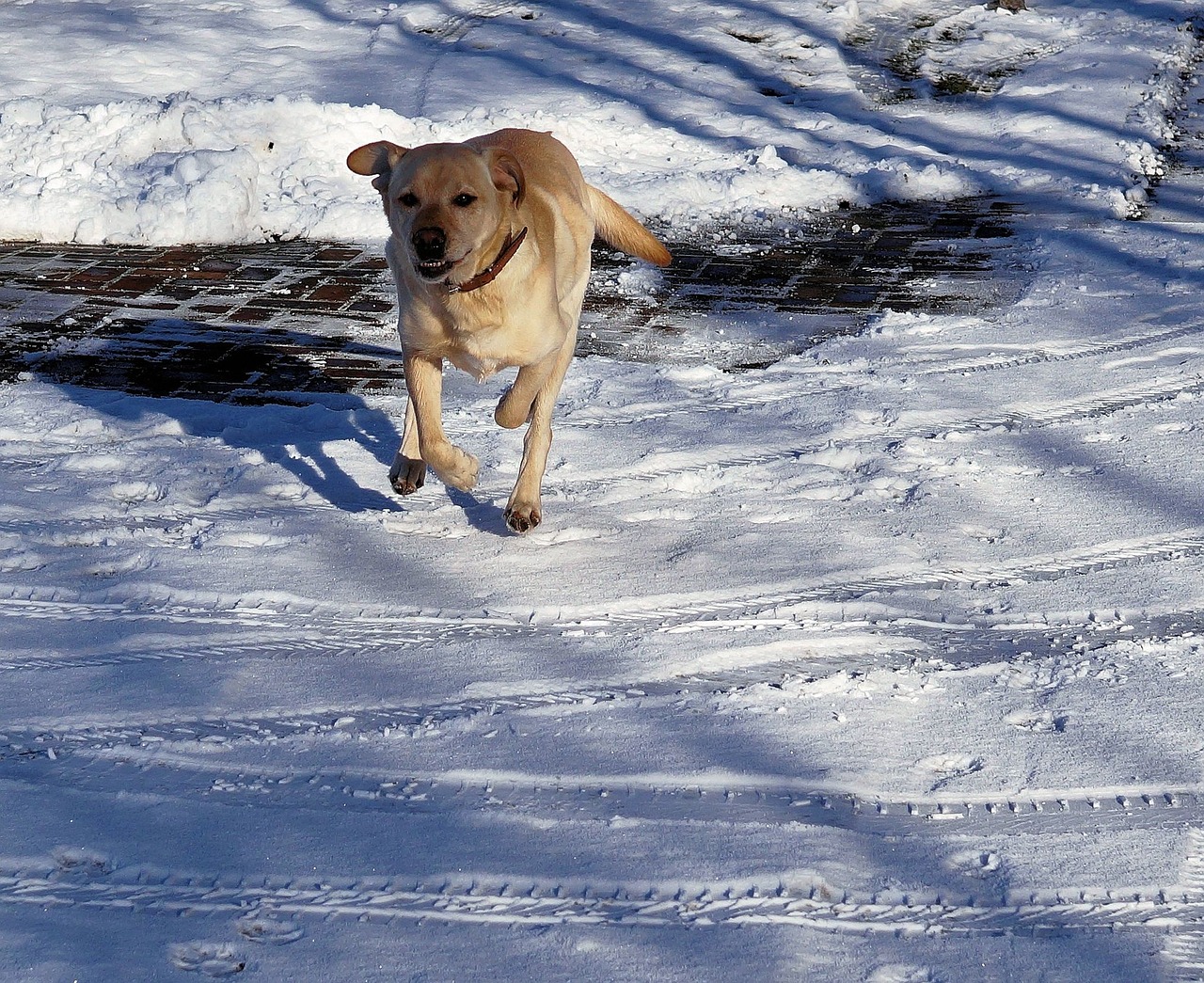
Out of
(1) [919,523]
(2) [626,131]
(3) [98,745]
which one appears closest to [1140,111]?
(2) [626,131]

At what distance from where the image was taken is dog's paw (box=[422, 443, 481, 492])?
3977 millimetres

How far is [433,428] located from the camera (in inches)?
157

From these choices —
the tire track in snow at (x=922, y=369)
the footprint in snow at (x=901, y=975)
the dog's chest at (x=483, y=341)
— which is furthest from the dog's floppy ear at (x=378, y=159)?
the footprint in snow at (x=901, y=975)

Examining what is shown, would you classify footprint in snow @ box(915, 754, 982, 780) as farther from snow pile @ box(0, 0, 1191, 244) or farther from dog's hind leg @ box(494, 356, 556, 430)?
snow pile @ box(0, 0, 1191, 244)

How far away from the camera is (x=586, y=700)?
3.15 m

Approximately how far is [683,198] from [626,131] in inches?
48.3

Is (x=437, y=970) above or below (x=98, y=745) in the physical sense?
above

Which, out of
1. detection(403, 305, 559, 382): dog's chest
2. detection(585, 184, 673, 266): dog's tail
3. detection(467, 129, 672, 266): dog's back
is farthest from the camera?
detection(585, 184, 673, 266): dog's tail

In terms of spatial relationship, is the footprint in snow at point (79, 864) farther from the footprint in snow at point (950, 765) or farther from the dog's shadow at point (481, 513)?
the dog's shadow at point (481, 513)

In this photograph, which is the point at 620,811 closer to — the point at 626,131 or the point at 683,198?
the point at 683,198

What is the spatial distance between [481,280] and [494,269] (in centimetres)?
5

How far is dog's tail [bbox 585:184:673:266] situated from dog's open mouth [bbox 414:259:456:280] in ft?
4.80

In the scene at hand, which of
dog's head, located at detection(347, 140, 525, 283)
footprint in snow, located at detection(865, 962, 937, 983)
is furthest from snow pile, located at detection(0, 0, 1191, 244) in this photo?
footprint in snow, located at detection(865, 962, 937, 983)

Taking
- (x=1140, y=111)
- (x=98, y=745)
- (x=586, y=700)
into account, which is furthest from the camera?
(x=1140, y=111)
